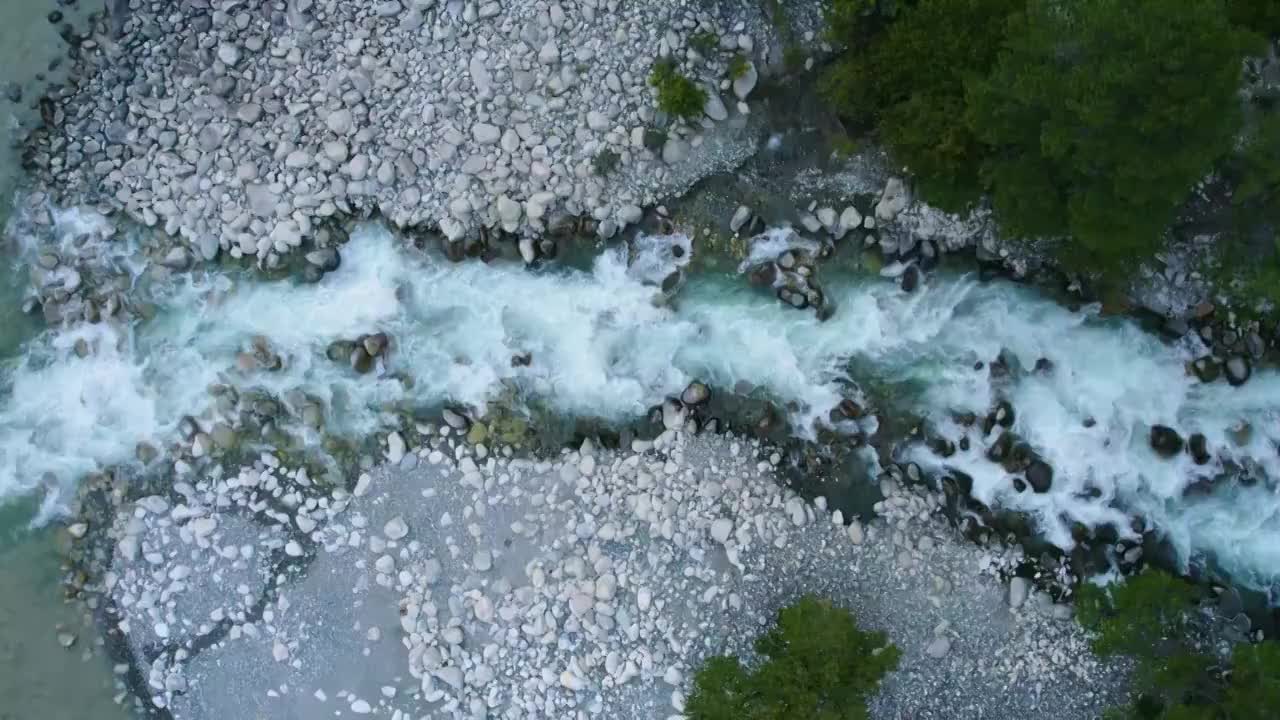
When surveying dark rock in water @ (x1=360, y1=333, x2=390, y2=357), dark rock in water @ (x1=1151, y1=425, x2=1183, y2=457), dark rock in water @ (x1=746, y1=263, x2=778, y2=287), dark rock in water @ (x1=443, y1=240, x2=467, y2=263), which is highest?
dark rock in water @ (x1=443, y1=240, x2=467, y2=263)

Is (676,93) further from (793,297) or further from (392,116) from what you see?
(392,116)

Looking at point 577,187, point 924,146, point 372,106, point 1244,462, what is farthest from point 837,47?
point 1244,462

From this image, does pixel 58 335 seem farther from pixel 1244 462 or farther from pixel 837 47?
pixel 1244 462

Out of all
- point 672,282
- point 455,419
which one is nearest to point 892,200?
point 672,282

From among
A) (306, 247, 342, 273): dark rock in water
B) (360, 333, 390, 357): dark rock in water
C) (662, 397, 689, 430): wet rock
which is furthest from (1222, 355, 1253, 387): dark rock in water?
(306, 247, 342, 273): dark rock in water

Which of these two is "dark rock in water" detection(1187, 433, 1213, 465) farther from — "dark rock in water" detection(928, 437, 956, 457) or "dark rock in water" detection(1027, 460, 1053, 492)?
"dark rock in water" detection(928, 437, 956, 457)

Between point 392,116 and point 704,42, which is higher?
point 704,42

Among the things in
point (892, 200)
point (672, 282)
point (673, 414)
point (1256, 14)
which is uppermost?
point (1256, 14)
